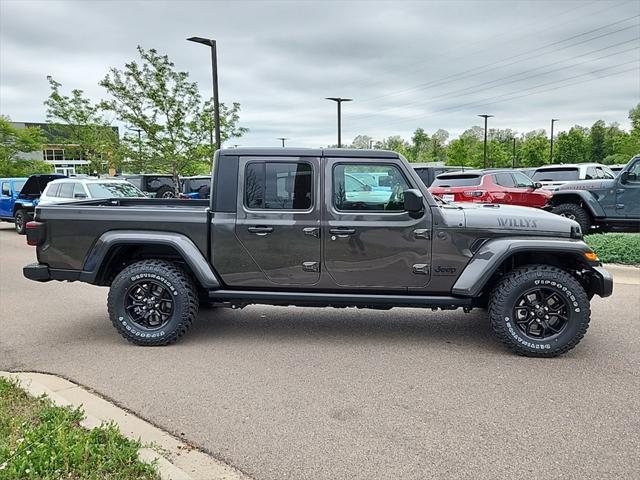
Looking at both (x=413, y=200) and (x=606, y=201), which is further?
(x=606, y=201)

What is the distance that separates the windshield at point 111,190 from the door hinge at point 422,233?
10.7 m

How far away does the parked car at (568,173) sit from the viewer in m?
15.6

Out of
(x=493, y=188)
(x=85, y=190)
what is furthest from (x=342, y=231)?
(x=85, y=190)

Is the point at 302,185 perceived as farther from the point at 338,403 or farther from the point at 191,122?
the point at 191,122

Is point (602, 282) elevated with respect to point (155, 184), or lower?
lower

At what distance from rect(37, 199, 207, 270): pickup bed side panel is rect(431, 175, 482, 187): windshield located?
10.4 metres

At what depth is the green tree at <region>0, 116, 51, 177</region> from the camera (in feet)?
116

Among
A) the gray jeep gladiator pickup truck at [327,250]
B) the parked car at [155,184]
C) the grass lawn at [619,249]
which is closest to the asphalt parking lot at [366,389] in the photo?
the gray jeep gladiator pickup truck at [327,250]

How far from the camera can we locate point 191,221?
16.4 feet

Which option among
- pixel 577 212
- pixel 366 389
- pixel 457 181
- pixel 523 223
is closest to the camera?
pixel 366 389

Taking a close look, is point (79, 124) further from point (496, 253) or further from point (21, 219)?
point (496, 253)

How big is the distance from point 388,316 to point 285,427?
294 centimetres

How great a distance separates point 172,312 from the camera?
5.10 metres

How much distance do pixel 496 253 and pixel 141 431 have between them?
321cm
